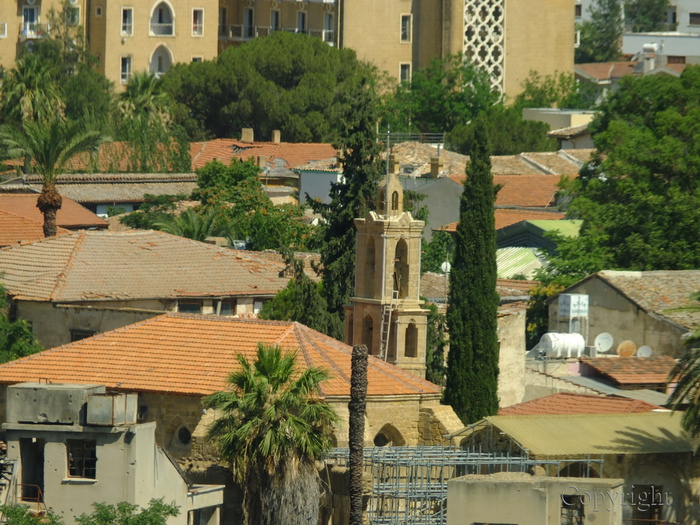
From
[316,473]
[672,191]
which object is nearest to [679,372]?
[316,473]

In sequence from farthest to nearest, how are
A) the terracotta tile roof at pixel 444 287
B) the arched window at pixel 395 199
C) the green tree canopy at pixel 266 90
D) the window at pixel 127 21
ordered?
the window at pixel 127 21
the green tree canopy at pixel 266 90
the terracotta tile roof at pixel 444 287
the arched window at pixel 395 199

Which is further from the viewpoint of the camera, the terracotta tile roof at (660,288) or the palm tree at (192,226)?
the palm tree at (192,226)

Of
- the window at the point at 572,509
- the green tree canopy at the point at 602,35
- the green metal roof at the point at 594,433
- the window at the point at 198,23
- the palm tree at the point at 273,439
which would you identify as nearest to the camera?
the window at the point at 572,509

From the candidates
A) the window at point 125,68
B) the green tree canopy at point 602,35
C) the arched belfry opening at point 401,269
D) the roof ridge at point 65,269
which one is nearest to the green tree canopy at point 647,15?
the green tree canopy at point 602,35

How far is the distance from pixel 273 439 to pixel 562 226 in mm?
32644

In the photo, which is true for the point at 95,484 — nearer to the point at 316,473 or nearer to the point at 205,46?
the point at 316,473

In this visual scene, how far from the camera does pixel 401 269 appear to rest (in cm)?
4600

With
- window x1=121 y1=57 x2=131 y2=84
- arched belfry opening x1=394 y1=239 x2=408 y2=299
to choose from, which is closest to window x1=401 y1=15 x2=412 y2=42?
window x1=121 y1=57 x2=131 y2=84

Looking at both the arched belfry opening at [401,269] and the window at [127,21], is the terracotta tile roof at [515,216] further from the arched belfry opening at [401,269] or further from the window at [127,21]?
the window at [127,21]

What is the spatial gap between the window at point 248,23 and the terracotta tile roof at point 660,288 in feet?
251

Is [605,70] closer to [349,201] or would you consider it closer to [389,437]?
[349,201]

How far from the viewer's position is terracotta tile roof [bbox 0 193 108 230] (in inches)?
2788

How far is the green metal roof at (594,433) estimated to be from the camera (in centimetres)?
3744

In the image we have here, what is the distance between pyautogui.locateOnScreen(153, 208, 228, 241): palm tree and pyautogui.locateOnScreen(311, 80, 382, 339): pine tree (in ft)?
35.9
